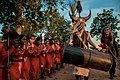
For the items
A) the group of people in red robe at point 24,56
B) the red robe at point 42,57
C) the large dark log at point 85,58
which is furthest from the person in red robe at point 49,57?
the large dark log at point 85,58

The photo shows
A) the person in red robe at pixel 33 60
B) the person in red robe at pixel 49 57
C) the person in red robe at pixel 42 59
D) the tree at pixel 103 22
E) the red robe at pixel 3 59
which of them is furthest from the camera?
the tree at pixel 103 22

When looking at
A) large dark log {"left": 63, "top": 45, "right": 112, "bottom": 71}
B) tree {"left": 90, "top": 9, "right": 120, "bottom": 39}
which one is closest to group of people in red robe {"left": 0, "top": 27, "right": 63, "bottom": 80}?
large dark log {"left": 63, "top": 45, "right": 112, "bottom": 71}

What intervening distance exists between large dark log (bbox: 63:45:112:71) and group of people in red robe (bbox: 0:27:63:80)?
1.25 meters

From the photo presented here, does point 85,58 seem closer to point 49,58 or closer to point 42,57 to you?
point 42,57

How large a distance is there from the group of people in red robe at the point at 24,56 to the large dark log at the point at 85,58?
1.25 meters

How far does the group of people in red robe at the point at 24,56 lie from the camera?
6203 millimetres

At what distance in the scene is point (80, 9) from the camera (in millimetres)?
9266

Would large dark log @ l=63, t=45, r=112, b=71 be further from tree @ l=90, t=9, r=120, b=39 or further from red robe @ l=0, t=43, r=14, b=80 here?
tree @ l=90, t=9, r=120, b=39

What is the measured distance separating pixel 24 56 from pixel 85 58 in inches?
102

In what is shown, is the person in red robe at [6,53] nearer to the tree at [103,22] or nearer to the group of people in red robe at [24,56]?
the group of people in red robe at [24,56]

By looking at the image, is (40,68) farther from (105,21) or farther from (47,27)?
(105,21)

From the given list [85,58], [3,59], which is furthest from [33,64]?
[85,58]

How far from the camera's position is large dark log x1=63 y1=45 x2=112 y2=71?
5.84 m

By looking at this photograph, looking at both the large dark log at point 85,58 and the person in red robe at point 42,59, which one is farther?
the person in red robe at point 42,59
